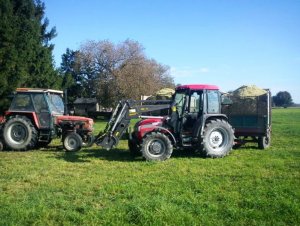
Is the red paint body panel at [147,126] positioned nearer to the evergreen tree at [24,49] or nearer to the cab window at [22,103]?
the cab window at [22,103]

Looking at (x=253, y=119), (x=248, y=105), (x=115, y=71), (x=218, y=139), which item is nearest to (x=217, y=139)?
(x=218, y=139)

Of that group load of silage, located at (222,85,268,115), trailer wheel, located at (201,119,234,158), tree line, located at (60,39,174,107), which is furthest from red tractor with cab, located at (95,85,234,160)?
tree line, located at (60,39,174,107)

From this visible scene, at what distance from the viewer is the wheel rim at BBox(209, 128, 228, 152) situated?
1042cm

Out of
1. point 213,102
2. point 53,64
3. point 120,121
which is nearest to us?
point 120,121

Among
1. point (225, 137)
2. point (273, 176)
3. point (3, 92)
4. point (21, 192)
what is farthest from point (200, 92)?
point (3, 92)

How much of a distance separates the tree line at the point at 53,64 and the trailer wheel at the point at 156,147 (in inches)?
594

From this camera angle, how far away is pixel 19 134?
1213 centimetres

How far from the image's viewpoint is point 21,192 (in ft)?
21.4

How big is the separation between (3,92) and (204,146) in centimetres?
1681

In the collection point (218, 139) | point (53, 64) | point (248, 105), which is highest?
point (53, 64)

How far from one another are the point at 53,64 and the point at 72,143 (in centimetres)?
2022

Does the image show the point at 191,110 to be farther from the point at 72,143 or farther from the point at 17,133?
the point at 17,133

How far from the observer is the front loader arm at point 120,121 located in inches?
397

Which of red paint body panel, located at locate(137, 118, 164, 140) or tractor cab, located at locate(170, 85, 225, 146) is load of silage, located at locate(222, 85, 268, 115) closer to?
tractor cab, located at locate(170, 85, 225, 146)
